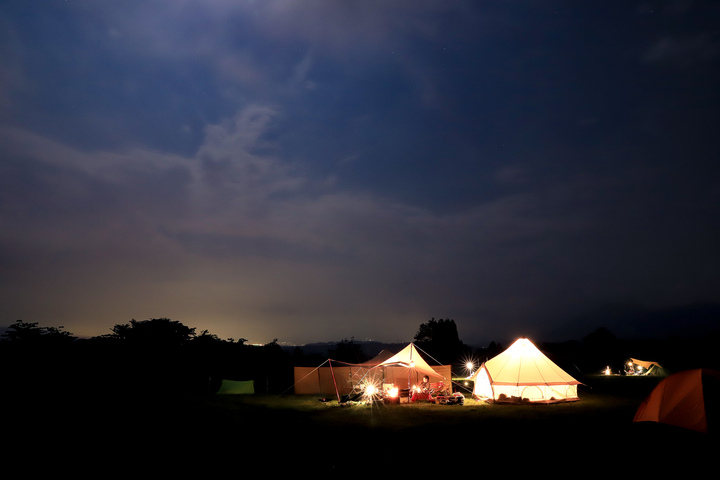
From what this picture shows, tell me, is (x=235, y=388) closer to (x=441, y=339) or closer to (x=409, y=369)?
(x=409, y=369)

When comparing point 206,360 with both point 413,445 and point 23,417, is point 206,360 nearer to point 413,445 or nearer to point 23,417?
point 23,417

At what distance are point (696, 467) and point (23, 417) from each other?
46.8 ft

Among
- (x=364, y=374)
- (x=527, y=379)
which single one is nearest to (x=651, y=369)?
(x=527, y=379)

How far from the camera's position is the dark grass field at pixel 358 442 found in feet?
23.0

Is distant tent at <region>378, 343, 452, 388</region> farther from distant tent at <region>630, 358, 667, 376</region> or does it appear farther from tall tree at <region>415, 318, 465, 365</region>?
tall tree at <region>415, 318, 465, 365</region>

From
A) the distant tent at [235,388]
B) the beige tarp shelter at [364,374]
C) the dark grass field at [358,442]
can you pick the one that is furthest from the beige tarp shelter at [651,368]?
the distant tent at [235,388]

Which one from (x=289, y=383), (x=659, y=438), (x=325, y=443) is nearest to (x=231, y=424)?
(x=325, y=443)

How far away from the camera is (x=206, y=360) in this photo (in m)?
29.7

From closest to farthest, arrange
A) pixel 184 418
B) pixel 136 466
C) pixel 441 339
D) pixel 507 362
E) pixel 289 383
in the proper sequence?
pixel 136 466
pixel 184 418
pixel 507 362
pixel 289 383
pixel 441 339

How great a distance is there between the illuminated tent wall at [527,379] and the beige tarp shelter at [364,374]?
3355 millimetres

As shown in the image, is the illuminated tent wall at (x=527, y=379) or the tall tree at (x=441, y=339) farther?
the tall tree at (x=441, y=339)

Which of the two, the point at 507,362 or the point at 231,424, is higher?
the point at 507,362

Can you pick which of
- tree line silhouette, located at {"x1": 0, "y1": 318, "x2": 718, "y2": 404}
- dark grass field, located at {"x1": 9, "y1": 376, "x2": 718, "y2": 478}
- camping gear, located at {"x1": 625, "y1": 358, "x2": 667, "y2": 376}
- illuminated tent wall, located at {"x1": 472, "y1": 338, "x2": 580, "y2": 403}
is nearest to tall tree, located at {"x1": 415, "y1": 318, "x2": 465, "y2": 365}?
Result: tree line silhouette, located at {"x1": 0, "y1": 318, "x2": 718, "y2": 404}

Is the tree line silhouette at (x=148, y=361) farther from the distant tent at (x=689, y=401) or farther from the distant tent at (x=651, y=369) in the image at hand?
the distant tent at (x=689, y=401)
